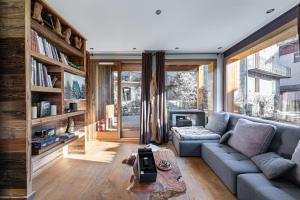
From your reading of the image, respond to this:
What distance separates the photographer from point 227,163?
2340mm

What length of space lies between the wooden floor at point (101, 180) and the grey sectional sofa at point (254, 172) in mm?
213

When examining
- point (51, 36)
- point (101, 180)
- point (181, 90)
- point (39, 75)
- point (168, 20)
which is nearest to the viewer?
point (39, 75)

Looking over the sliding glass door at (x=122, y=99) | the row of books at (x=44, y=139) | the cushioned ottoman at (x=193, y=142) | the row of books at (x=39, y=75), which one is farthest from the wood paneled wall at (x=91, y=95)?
the cushioned ottoman at (x=193, y=142)

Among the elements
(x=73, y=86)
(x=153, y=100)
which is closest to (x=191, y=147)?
(x=153, y=100)

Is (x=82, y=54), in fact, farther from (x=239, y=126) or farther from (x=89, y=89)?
(x=239, y=126)

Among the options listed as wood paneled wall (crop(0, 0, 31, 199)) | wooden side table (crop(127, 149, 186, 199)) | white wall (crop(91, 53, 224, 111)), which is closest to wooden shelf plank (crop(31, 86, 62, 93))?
wood paneled wall (crop(0, 0, 31, 199))

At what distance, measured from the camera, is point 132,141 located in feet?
15.9

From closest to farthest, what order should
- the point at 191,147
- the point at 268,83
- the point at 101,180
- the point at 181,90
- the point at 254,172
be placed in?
the point at 254,172 < the point at 101,180 < the point at 268,83 < the point at 191,147 < the point at 181,90

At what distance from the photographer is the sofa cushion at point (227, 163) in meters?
2.15

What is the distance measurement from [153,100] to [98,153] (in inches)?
73.6

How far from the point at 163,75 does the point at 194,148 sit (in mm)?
2056

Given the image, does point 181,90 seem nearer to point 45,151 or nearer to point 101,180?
point 101,180

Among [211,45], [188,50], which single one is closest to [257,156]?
[211,45]

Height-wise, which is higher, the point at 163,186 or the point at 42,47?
the point at 42,47
